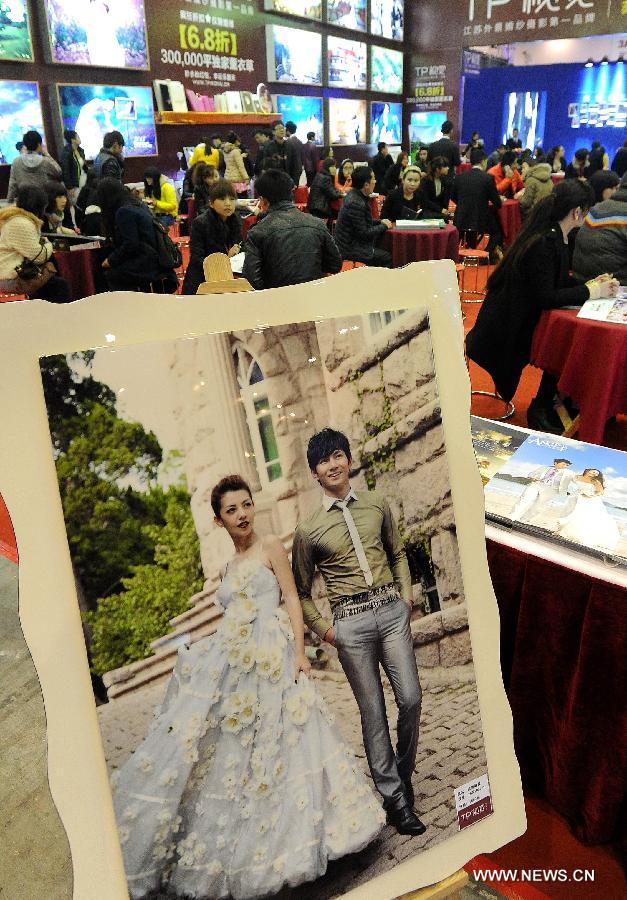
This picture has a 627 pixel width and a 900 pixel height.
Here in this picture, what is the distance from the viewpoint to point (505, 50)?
1675cm

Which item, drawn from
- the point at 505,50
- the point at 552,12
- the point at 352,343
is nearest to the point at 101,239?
the point at 352,343

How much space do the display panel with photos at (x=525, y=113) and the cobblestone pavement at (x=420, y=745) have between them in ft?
55.3

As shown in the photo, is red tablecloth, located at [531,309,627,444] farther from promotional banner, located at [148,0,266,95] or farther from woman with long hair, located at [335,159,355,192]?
promotional banner, located at [148,0,266,95]

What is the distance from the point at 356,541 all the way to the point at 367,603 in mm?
91

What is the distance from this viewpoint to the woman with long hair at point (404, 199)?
6324mm

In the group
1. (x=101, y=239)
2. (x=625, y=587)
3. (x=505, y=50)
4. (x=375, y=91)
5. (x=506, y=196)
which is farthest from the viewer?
(x=505, y=50)

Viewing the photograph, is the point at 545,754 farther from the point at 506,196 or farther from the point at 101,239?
the point at 506,196

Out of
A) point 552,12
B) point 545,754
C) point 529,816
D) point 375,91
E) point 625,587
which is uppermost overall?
point 552,12

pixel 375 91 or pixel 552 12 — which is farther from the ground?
pixel 552 12

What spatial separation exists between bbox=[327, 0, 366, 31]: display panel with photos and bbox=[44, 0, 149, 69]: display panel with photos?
5.05 m

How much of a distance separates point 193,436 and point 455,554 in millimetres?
472

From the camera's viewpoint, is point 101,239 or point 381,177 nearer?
point 101,239

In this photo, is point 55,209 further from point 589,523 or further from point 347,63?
point 347,63

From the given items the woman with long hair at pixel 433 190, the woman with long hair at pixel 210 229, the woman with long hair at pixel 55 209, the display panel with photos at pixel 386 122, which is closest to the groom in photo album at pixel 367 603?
the woman with long hair at pixel 210 229
